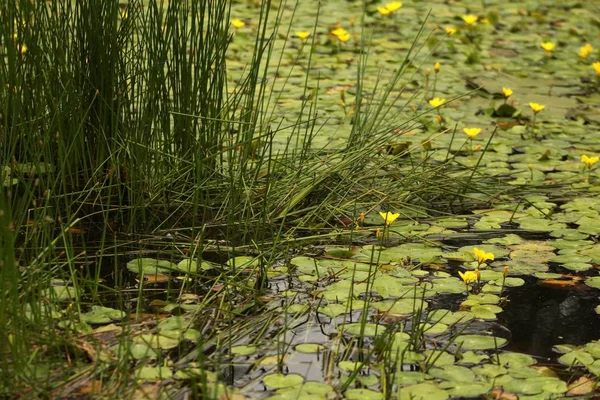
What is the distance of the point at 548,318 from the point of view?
212 cm

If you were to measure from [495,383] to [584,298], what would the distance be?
53 cm

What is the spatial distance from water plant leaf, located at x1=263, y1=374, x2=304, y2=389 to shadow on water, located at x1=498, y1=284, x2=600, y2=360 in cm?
46

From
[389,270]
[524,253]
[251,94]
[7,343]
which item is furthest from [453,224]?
[7,343]

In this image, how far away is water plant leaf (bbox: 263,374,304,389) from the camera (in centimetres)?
174

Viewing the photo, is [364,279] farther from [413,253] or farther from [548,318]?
[548,318]

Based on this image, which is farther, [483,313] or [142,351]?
[483,313]

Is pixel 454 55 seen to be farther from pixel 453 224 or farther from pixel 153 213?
pixel 153 213

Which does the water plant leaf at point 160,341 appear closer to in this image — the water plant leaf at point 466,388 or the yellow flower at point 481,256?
the water plant leaf at point 466,388

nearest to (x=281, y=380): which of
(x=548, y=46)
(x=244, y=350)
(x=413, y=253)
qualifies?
(x=244, y=350)

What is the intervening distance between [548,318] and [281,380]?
69cm

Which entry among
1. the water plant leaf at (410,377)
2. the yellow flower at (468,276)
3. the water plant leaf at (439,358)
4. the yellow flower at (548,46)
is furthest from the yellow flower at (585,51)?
the water plant leaf at (410,377)

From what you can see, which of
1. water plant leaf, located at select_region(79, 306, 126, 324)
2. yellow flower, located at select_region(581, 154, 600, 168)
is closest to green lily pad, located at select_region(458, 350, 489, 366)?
water plant leaf, located at select_region(79, 306, 126, 324)

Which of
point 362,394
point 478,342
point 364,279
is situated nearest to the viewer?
point 362,394

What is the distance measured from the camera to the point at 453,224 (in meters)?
2.60
